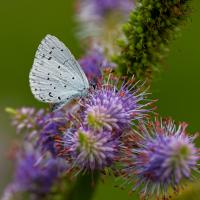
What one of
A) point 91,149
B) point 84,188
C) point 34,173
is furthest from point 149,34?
point 34,173

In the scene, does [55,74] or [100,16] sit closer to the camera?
[55,74]

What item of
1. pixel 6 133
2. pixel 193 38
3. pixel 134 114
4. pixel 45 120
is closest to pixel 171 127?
pixel 134 114

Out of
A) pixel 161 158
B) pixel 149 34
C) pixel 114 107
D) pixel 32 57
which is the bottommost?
pixel 161 158

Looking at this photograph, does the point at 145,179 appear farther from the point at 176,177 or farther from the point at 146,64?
the point at 146,64

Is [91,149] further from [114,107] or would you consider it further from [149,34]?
[149,34]

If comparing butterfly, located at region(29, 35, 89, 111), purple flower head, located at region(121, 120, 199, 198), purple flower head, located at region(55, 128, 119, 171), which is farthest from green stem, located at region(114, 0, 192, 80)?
purple flower head, located at region(55, 128, 119, 171)

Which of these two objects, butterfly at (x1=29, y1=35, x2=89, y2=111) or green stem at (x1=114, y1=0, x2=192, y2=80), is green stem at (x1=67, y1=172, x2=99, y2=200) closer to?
butterfly at (x1=29, y1=35, x2=89, y2=111)
